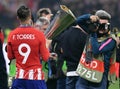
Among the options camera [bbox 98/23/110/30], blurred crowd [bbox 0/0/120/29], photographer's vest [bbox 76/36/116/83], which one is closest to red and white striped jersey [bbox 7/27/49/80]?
photographer's vest [bbox 76/36/116/83]

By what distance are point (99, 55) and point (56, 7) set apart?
14848 mm

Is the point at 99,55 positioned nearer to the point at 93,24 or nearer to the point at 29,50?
A: the point at 93,24

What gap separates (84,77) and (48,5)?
14800 millimetres

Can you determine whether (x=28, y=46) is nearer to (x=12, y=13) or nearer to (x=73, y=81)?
(x=73, y=81)

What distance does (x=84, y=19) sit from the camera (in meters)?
9.77

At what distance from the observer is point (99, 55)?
30.5 ft

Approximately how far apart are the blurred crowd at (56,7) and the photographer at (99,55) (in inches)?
555

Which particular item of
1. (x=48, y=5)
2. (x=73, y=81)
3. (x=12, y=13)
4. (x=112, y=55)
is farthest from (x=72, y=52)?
(x=12, y=13)

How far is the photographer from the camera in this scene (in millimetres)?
9227

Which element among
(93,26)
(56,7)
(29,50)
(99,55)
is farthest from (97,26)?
(56,7)

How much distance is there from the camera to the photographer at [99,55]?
9227mm

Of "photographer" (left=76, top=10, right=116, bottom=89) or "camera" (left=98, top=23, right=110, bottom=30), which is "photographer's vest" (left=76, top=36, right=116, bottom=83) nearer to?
"photographer" (left=76, top=10, right=116, bottom=89)

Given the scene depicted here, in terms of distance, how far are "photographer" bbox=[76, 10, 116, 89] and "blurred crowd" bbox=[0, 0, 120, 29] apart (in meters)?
14.1

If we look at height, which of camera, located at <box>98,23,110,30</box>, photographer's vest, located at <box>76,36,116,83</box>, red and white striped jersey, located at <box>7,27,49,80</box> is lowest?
photographer's vest, located at <box>76,36,116,83</box>
